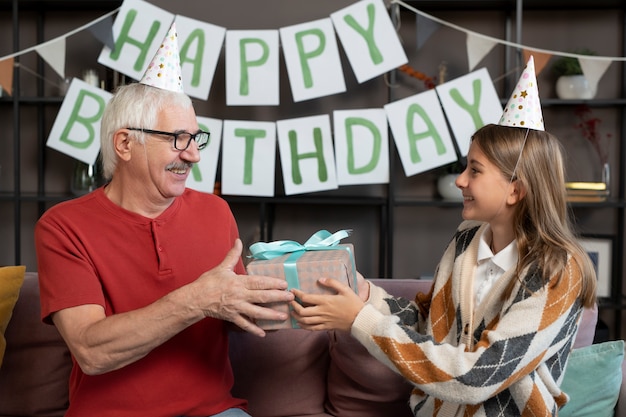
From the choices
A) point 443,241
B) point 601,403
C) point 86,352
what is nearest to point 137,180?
point 86,352

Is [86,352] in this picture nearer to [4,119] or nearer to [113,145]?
[113,145]

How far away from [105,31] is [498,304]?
2.34 metres

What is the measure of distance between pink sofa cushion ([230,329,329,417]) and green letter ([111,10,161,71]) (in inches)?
65.9

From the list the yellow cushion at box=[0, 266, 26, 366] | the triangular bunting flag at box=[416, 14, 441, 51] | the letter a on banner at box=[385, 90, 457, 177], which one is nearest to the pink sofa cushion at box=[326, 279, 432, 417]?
the yellow cushion at box=[0, 266, 26, 366]

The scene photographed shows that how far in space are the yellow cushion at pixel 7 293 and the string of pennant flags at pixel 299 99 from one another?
4.51ft

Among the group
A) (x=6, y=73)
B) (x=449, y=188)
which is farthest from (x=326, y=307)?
(x=6, y=73)

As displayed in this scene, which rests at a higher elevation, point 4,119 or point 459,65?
point 459,65

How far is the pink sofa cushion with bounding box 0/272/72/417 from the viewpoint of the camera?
198cm

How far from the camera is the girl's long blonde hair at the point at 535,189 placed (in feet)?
5.06

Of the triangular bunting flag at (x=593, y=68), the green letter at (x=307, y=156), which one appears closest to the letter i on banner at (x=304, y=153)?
the green letter at (x=307, y=156)

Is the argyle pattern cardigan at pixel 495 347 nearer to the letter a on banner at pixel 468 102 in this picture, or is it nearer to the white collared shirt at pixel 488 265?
the white collared shirt at pixel 488 265

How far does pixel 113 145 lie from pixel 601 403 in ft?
4.35

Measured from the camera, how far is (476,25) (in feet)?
11.9

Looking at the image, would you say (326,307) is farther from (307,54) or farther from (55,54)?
(55,54)
